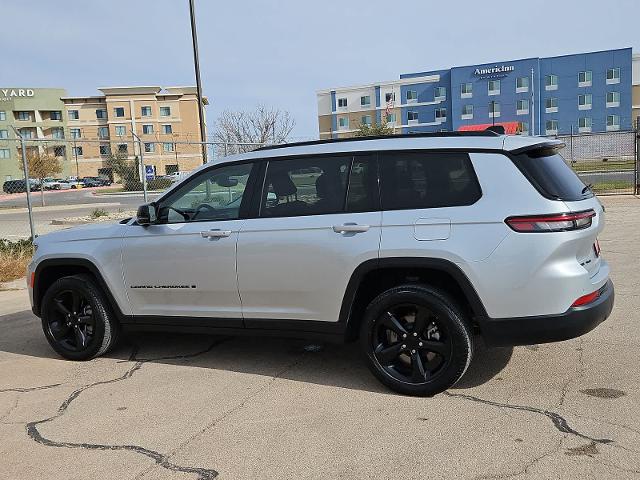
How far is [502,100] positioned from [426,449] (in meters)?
77.7

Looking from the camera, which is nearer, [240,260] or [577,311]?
[577,311]

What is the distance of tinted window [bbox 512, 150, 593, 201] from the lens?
3.80 m

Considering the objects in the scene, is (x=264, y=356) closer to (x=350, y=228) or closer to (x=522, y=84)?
(x=350, y=228)

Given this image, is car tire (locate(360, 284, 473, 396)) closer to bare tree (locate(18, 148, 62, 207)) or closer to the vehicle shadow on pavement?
the vehicle shadow on pavement

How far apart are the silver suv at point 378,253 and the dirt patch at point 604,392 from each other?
1.64 feet

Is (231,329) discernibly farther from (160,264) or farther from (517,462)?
(517,462)

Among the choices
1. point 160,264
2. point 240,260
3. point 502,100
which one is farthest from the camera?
point 502,100

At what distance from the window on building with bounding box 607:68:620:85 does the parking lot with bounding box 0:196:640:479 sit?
76.0 metres

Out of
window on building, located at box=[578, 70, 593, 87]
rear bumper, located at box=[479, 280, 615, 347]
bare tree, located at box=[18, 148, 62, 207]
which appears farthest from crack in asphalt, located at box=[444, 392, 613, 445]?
window on building, located at box=[578, 70, 593, 87]

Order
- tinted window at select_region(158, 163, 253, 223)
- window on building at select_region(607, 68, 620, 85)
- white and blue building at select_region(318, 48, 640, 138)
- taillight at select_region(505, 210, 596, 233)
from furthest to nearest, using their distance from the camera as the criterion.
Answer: white and blue building at select_region(318, 48, 640, 138), window on building at select_region(607, 68, 620, 85), tinted window at select_region(158, 163, 253, 223), taillight at select_region(505, 210, 596, 233)

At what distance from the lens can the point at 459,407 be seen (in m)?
3.88

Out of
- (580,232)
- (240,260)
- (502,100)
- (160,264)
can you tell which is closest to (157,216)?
(160,264)

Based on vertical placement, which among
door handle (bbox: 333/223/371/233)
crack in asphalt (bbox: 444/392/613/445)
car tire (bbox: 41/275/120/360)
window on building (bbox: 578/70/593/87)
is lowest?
crack in asphalt (bbox: 444/392/613/445)

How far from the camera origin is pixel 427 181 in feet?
13.3
